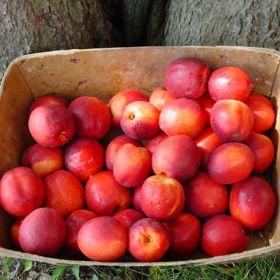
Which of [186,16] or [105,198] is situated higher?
[186,16]

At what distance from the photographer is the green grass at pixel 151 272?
196cm

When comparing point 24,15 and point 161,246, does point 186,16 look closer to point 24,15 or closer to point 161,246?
point 24,15

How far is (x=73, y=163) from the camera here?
83.0 inches

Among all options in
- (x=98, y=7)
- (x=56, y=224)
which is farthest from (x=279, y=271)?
(x=98, y=7)

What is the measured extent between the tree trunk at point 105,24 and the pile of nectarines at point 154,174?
38 cm

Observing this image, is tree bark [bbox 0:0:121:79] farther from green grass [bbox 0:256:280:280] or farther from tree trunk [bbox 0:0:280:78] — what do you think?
green grass [bbox 0:256:280:280]

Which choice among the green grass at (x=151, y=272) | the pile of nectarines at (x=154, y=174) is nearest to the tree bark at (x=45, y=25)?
the pile of nectarines at (x=154, y=174)

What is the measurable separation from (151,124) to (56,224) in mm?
615

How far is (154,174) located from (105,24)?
112cm

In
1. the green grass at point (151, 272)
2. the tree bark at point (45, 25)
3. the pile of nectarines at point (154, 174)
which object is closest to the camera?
the pile of nectarines at point (154, 174)

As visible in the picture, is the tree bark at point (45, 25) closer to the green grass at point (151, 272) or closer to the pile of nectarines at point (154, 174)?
the pile of nectarines at point (154, 174)

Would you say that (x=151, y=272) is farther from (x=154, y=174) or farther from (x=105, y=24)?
(x=105, y=24)

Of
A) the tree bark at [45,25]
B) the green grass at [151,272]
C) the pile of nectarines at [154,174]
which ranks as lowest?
the green grass at [151,272]

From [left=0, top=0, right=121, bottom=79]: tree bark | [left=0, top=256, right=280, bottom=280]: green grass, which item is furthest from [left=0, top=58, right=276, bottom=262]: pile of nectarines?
[left=0, top=0, right=121, bottom=79]: tree bark
